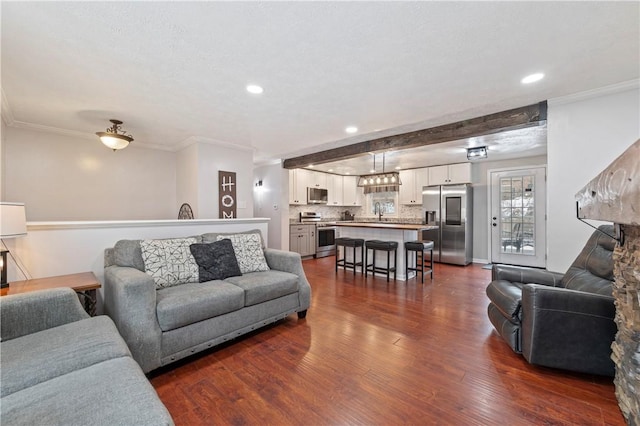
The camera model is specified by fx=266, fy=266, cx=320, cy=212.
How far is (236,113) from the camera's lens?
3.13m

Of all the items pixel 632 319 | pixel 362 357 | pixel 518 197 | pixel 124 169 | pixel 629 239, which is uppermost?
pixel 124 169

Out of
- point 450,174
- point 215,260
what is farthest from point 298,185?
point 215,260

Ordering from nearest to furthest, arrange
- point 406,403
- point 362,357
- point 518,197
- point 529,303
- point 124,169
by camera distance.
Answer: point 406,403 → point 529,303 → point 362,357 → point 124,169 → point 518,197

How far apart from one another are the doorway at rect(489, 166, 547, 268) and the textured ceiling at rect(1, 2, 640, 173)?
3.31 meters

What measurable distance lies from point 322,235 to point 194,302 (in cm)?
499

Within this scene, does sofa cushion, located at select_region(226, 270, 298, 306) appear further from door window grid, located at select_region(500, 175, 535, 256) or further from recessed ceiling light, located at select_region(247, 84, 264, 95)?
door window grid, located at select_region(500, 175, 535, 256)

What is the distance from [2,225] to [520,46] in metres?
3.71

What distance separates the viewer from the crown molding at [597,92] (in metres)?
2.39

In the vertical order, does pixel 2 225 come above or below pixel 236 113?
below

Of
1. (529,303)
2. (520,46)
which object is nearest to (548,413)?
(529,303)

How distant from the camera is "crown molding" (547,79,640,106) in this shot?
239cm

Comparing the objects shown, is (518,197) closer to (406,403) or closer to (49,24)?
(406,403)

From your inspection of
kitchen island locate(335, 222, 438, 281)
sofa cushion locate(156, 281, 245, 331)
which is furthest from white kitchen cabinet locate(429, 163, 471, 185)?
sofa cushion locate(156, 281, 245, 331)

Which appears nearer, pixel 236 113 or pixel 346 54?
pixel 346 54
